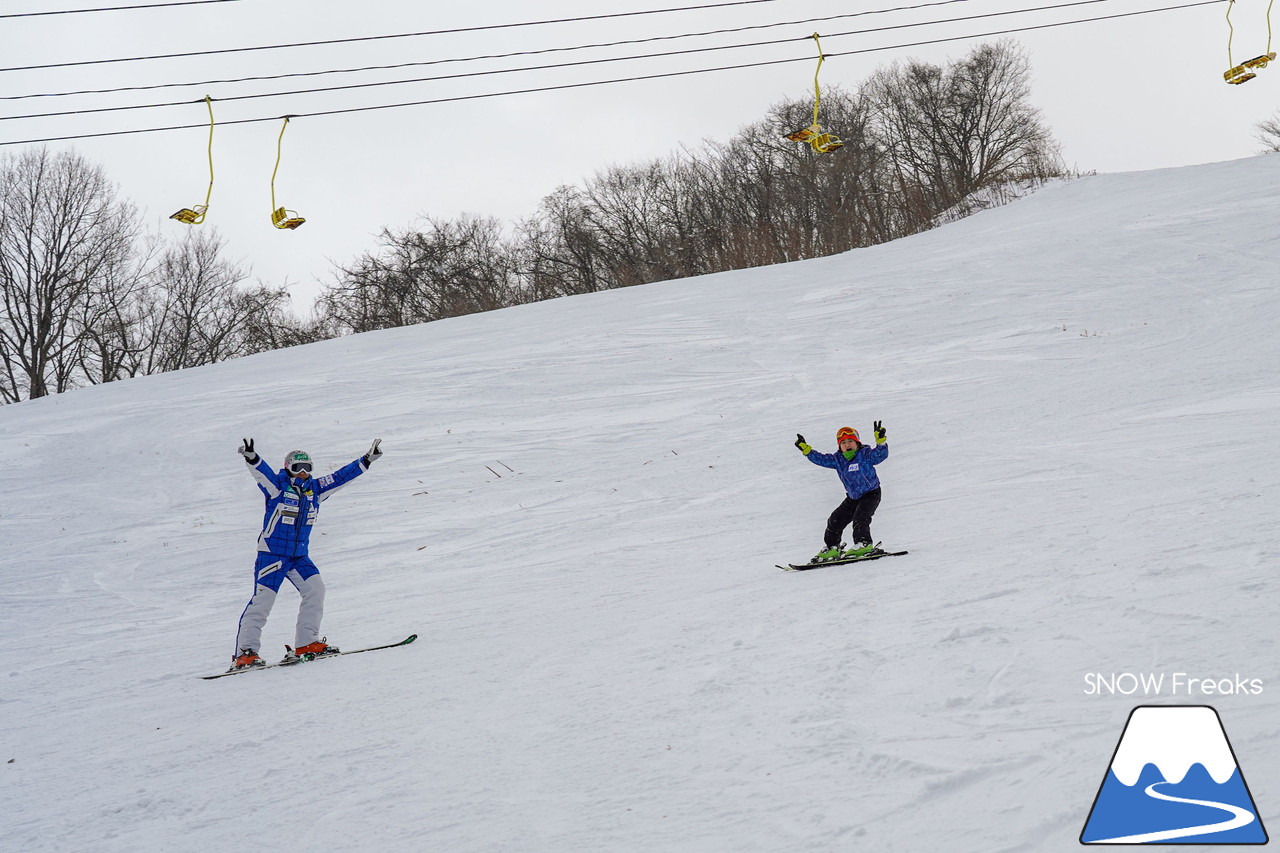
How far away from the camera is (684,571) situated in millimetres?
8602

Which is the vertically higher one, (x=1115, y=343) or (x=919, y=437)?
(x=1115, y=343)

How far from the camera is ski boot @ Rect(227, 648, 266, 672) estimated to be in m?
7.02

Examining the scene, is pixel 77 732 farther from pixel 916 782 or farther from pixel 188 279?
pixel 188 279

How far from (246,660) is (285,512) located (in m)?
1.23

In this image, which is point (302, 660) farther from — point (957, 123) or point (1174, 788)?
point (957, 123)

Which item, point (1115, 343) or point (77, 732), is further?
point (1115, 343)

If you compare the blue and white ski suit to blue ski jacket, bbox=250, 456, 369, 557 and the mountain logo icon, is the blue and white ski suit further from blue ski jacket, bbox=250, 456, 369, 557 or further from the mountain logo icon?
the mountain logo icon

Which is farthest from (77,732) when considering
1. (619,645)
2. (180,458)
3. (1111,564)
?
(180,458)

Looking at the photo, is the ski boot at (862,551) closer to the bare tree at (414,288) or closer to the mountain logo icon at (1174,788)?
the mountain logo icon at (1174,788)

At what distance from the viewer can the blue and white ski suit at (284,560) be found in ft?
23.7

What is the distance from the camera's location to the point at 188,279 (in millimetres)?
46844

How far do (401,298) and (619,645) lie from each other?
3714cm

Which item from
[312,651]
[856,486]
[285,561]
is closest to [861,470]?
[856,486]

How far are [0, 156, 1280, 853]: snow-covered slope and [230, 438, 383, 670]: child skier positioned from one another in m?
0.53
